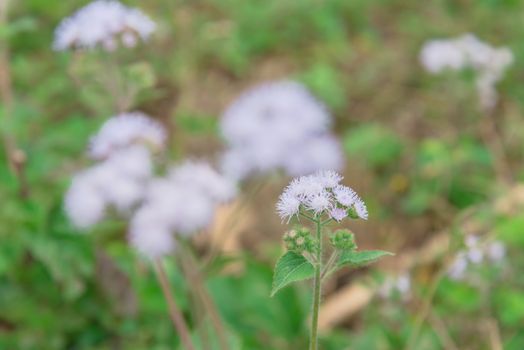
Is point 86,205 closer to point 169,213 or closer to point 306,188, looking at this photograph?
point 169,213

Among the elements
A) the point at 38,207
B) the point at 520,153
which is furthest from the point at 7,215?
the point at 520,153

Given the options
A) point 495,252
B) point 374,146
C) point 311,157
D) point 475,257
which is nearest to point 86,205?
point 311,157

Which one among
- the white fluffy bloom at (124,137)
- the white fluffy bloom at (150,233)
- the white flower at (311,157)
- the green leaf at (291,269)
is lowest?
the green leaf at (291,269)

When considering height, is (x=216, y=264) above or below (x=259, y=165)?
below

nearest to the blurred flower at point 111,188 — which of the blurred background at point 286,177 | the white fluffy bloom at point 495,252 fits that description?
the blurred background at point 286,177

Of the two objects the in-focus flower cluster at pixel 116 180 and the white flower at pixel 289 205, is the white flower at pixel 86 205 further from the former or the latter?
the white flower at pixel 289 205

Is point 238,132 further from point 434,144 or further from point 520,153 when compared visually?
point 520,153
